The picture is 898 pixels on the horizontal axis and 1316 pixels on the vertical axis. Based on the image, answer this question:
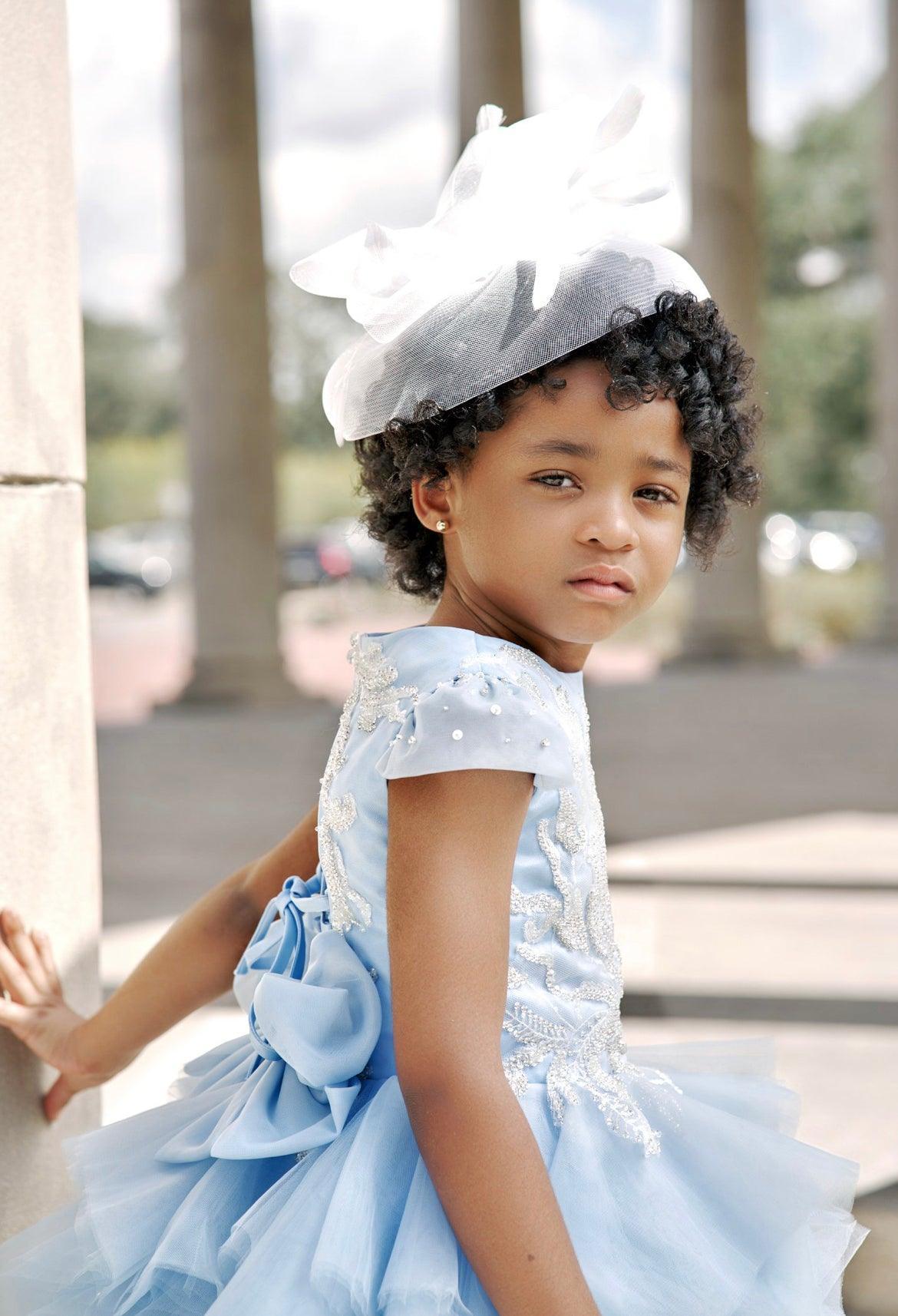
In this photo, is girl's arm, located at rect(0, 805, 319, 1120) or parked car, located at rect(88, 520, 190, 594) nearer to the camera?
girl's arm, located at rect(0, 805, 319, 1120)

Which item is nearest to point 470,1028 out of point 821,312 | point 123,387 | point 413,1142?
point 413,1142

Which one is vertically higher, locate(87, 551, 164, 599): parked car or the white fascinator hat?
locate(87, 551, 164, 599): parked car

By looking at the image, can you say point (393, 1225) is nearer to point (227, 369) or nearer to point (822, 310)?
point (227, 369)

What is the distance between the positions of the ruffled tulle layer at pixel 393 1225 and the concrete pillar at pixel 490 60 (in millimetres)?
16166

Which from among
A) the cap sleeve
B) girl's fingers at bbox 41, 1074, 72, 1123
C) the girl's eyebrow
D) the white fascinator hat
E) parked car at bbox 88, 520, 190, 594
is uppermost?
parked car at bbox 88, 520, 190, 594

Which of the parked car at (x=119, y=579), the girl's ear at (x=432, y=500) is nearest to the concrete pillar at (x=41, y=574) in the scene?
the girl's ear at (x=432, y=500)

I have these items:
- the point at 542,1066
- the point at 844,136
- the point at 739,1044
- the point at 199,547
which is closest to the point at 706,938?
the point at 739,1044

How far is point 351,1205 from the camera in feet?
6.74

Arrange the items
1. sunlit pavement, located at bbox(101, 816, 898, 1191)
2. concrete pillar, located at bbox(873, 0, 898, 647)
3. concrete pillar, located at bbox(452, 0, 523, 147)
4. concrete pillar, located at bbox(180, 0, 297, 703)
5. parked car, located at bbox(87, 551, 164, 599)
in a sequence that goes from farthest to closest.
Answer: parked car, located at bbox(87, 551, 164, 599)
concrete pillar, located at bbox(873, 0, 898, 647)
concrete pillar, located at bbox(452, 0, 523, 147)
concrete pillar, located at bbox(180, 0, 297, 703)
sunlit pavement, located at bbox(101, 816, 898, 1191)

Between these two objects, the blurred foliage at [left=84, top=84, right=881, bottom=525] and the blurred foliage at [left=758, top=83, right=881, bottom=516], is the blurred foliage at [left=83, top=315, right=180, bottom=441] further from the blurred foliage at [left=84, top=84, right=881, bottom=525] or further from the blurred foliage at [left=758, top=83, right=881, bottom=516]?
the blurred foliage at [left=758, top=83, right=881, bottom=516]

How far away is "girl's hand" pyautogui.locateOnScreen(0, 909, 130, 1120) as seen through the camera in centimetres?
287

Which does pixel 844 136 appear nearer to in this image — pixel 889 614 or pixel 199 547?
pixel 889 614

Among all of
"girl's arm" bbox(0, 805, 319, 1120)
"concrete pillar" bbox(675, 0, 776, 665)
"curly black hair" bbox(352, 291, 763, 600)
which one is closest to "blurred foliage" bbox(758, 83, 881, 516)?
"concrete pillar" bbox(675, 0, 776, 665)

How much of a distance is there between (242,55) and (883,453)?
11.8 meters
